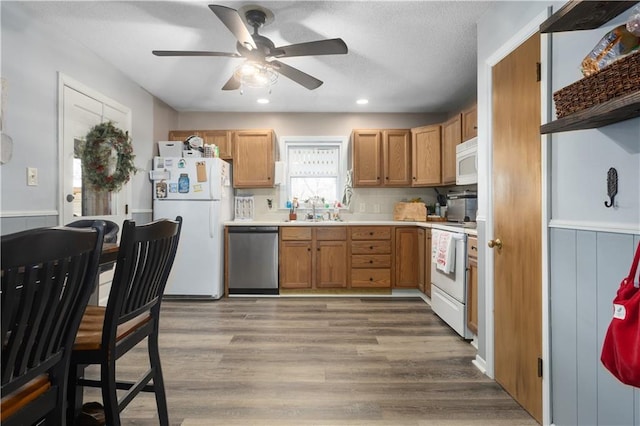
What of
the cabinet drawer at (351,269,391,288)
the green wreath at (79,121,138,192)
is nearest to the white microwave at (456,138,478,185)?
the cabinet drawer at (351,269,391,288)

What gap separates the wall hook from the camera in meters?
1.21

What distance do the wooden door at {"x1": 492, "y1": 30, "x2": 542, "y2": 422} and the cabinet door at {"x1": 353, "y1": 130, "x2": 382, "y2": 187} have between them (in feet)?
7.83

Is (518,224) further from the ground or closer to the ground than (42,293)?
further from the ground

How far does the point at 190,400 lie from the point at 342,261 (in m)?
2.48

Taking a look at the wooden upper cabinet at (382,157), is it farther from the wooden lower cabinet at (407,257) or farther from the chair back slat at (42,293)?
the chair back slat at (42,293)

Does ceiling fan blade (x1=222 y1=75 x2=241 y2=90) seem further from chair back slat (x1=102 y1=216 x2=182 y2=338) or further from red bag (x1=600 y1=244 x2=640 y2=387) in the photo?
red bag (x1=600 y1=244 x2=640 y2=387)

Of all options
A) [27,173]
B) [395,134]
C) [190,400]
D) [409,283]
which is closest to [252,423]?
[190,400]

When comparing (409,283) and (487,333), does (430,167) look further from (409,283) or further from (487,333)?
(487,333)

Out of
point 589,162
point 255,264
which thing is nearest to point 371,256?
point 255,264

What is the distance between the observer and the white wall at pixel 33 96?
7.11 ft

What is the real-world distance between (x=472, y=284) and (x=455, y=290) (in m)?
0.25

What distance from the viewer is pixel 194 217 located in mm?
3838

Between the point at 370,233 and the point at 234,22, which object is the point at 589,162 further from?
the point at 370,233

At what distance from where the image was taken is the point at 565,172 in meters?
1.48
